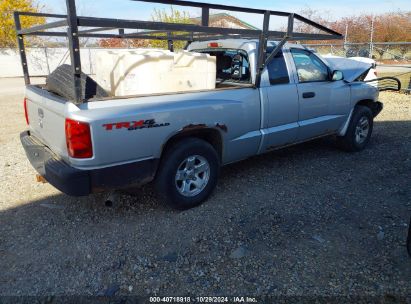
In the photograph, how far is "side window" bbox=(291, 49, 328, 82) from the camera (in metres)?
4.72

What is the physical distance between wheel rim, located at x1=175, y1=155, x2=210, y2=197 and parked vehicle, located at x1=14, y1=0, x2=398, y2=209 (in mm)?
11

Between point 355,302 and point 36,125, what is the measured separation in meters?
3.42

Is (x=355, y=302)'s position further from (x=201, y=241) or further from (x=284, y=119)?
(x=284, y=119)

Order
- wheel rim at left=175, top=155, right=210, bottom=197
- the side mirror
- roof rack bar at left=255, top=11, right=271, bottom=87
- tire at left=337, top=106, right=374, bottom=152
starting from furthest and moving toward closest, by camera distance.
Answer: tire at left=337, top=106, right=374, bottom=152, the side mirror, roof rack bar at left=255, top=11, right=271, bottom=87, wheel rim at left=175, top=155, right=210, bottom=197

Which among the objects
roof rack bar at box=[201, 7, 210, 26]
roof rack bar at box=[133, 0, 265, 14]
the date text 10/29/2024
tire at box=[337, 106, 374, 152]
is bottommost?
the date text 10/29/2024

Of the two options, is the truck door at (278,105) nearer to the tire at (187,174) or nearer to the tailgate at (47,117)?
the tire at (187,174)

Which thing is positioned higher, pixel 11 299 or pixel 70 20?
pixel 70 20

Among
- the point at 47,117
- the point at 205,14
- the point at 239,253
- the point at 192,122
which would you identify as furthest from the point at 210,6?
the point at 239,253

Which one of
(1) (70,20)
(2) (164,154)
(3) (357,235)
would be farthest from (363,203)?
(1) (70,20)

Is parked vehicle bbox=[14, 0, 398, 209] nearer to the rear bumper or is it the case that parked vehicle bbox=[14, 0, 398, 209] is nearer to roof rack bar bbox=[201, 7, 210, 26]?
the rear bumper

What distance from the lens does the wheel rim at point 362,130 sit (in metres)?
5.71

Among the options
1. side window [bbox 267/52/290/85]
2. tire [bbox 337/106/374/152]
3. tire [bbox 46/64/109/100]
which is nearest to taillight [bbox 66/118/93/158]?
tire [bbox 46/64/109/100]

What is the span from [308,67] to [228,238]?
2.78 metres

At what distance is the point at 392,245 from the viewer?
324 cm
